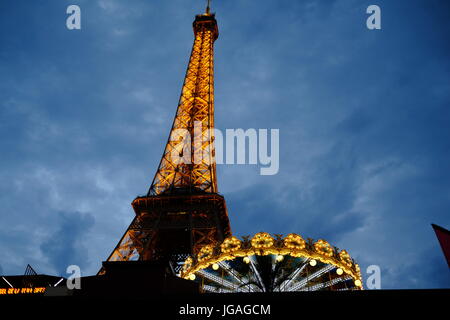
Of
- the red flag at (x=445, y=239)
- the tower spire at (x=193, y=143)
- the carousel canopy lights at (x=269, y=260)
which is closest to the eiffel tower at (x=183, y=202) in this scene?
the tower spire at (x=193, y=143)

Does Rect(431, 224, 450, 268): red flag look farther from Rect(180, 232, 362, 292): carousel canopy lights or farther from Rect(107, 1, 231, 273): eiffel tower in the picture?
Rect(107, 1, 231, 273): eiffel tower

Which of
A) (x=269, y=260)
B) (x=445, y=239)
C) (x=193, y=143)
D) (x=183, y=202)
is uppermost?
(x=193, y=143)

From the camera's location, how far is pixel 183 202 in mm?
35500

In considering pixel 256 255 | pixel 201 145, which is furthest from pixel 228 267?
pixel 201 145

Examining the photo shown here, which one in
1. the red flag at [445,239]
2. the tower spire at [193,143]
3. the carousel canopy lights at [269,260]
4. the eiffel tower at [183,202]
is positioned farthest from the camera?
the tower spire at [193,143]

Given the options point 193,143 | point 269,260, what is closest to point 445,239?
point 269,260

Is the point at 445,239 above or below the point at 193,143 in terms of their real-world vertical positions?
below

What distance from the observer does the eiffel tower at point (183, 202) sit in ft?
109

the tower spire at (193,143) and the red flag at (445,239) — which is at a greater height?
the tower spire at (193,143)

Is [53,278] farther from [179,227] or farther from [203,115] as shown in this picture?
[203,115]

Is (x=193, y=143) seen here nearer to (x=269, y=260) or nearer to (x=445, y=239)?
(x=269, y=260)

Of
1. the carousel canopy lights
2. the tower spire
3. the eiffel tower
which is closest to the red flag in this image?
the carousel canopy lights

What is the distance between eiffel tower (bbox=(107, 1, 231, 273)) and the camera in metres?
33.1

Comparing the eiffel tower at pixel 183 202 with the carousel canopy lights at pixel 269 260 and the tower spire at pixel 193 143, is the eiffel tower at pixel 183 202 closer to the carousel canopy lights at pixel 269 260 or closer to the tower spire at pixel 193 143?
the tower spire at pixel 193 143
